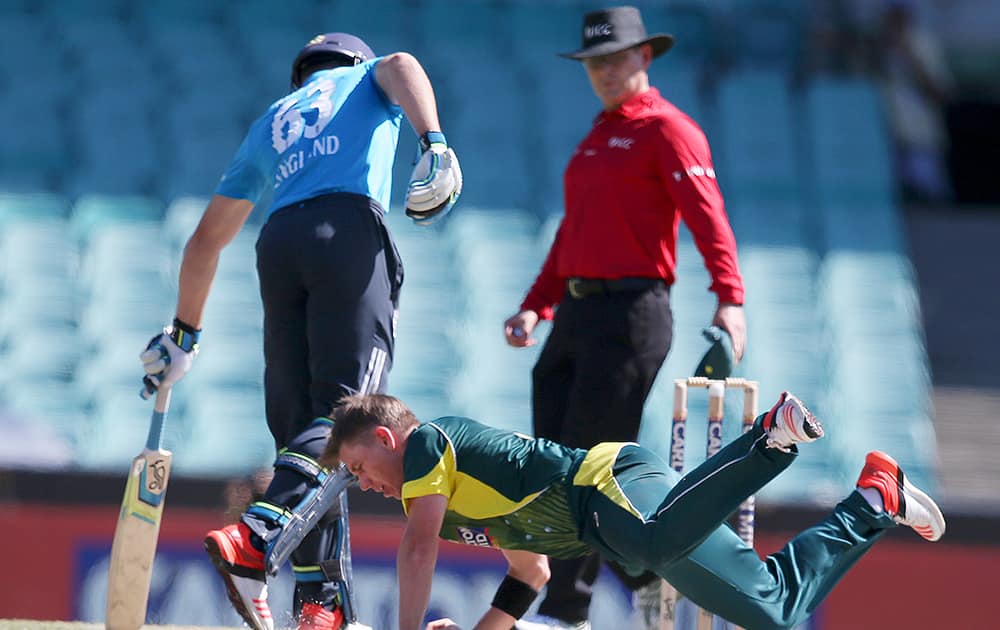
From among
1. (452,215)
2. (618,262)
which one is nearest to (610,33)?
(618,262)

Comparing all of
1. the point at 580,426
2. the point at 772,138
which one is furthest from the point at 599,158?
the point at 772,138

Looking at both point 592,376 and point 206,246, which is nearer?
point 206,246

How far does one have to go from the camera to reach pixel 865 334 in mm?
9211

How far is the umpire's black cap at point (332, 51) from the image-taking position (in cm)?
444

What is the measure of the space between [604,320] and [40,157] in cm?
576

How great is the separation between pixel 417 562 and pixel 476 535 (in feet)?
1.22

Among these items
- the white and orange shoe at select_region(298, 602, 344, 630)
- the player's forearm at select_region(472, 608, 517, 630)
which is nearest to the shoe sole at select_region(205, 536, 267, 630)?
the white and orange shoe at select_region(298, 602, 344, 630)

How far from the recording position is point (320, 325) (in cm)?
405

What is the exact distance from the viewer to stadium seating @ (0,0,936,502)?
27.9ft

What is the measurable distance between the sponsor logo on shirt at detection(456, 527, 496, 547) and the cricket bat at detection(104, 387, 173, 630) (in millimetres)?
895

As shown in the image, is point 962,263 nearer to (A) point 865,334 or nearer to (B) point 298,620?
(A) point 865,334

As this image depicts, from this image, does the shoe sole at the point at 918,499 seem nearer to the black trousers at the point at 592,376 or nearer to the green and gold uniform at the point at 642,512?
the green and gold uniform at the point at 642,512

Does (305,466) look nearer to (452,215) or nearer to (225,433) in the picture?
(225,433)

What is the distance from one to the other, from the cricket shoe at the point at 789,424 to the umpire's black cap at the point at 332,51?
5.40 ft
